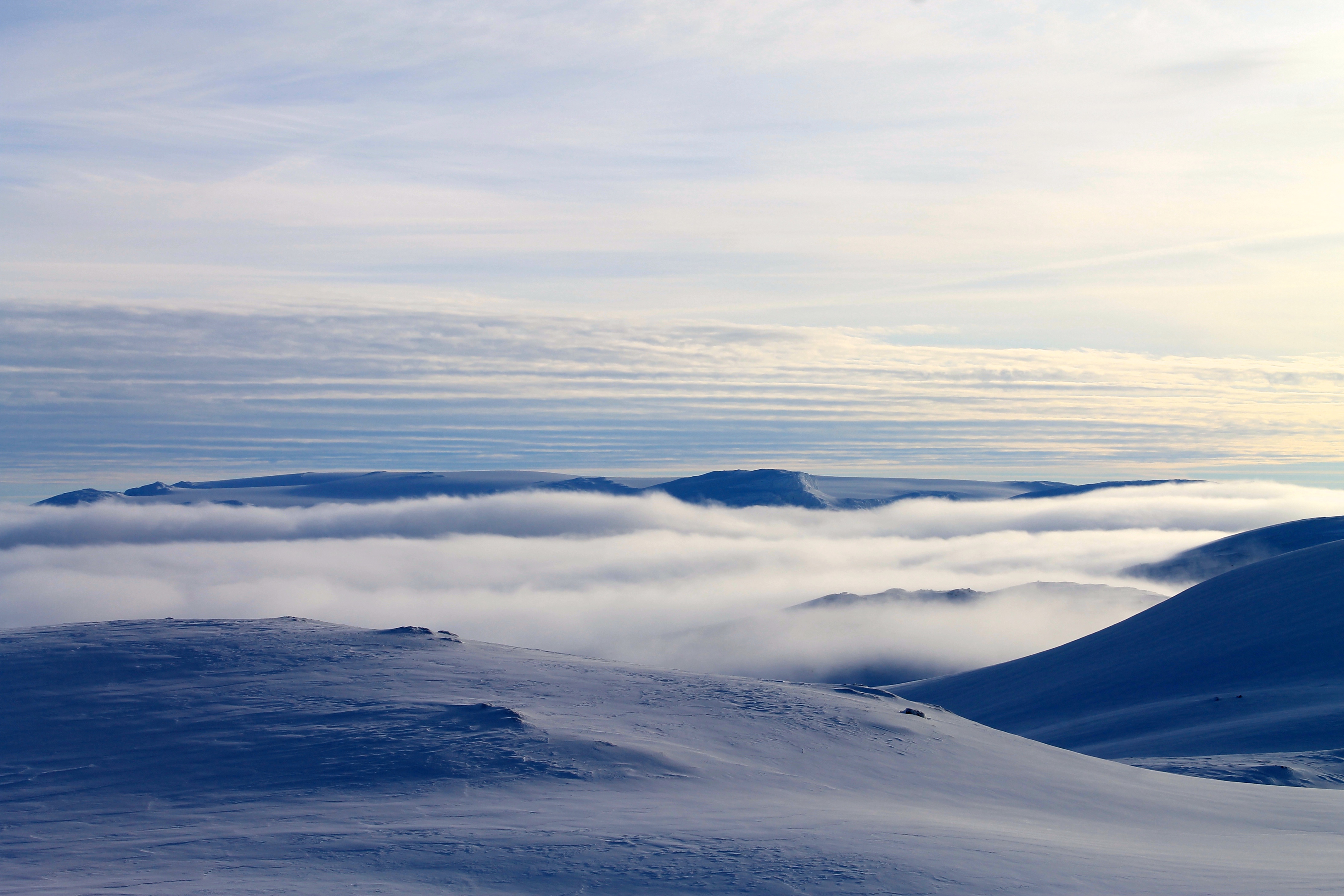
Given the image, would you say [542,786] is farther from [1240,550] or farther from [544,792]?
[1240,550]

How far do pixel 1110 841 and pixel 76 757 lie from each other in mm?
15467

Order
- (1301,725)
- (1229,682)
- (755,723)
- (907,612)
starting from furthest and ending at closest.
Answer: (907,612), (1229,682), (1301,725), (755,723)

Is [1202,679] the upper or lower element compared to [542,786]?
lower

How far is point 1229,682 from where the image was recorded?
4859 cm

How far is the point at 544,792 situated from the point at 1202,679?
46.4 metres

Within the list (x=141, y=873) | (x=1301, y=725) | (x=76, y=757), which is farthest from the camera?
(x=1301, y=725)

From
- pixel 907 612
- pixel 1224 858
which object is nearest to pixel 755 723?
pixel 1224 858

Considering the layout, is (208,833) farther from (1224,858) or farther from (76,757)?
(1224,858)

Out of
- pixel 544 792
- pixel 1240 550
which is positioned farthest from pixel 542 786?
pixel 1240 550

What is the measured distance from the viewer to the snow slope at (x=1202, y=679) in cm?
3756

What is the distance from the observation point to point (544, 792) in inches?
555

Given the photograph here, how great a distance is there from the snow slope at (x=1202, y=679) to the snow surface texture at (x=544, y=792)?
18.2 meters

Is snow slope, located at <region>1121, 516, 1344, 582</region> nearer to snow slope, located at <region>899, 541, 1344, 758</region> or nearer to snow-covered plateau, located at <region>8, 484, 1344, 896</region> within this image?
snow slope, located at <region>899, 541, 1344, 758</region>

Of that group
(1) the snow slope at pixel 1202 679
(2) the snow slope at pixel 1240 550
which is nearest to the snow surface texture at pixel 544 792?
(1) the snow slope at pixel 1202 679
